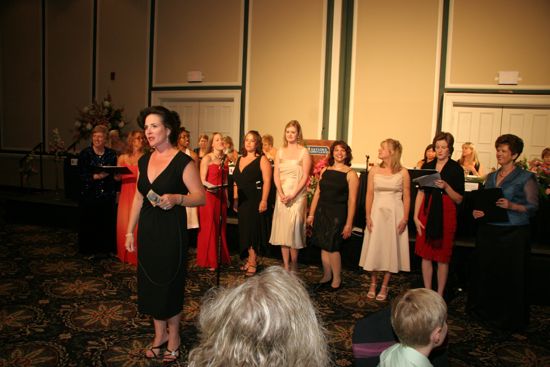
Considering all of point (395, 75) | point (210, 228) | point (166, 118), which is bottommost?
point (210, 228)

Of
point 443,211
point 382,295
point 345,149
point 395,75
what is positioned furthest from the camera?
point 395,75

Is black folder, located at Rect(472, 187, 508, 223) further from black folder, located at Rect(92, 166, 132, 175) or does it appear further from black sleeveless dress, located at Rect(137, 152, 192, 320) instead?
black folder, located at Rect(92, 166, 132, 175)

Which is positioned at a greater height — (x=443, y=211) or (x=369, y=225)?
(x=443, y=211)

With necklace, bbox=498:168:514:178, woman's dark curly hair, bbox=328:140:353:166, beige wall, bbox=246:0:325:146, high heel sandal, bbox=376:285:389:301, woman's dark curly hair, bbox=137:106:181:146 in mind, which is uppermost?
beige wall, bbox=246:0:325:146

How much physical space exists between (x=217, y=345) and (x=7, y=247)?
591 cm

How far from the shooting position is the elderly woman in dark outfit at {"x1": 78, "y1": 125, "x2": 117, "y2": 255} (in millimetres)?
5406

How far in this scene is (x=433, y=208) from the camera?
13.7 feet

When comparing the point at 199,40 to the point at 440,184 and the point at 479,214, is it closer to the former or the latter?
the point at 440,184

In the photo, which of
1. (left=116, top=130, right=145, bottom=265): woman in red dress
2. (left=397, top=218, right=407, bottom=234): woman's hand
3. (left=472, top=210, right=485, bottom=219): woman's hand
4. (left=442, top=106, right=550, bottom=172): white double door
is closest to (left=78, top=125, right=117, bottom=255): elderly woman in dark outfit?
(left=116, top=130, right=145, bottom=265): woman in red dress

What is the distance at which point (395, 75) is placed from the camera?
8461mm

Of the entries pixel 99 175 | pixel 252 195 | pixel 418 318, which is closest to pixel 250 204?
pixel 252 195

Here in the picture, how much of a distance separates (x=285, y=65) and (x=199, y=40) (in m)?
1.95

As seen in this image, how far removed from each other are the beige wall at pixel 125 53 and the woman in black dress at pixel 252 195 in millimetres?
5922

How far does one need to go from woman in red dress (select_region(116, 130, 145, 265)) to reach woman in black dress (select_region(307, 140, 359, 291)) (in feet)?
7.14
